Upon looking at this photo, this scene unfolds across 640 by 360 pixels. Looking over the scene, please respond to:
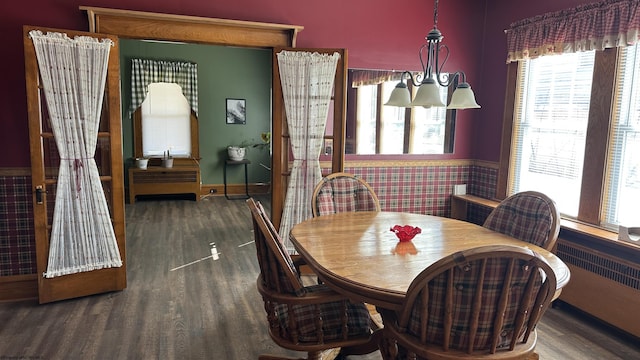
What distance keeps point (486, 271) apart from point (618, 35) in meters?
2.44

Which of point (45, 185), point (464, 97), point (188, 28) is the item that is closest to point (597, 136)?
point (464, 97)

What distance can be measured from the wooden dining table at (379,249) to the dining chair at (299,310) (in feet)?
0.41

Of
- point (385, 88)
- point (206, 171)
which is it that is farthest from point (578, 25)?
point (206, 171)

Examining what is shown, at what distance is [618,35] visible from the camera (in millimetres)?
2984

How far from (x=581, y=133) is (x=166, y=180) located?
5.79 m

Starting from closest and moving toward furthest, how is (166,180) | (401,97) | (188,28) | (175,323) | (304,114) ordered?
1. (401,97)
2. (175,323)
3. (188,28)
4. (304,114)
5. (166,180)

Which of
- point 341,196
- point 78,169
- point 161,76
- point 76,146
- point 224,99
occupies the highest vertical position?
point 161,76

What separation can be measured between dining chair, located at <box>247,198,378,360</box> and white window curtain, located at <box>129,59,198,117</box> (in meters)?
5.77

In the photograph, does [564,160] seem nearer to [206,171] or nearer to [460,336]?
[460,336]

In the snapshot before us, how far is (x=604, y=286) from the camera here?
9.93 ft

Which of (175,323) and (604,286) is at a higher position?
(604,286)

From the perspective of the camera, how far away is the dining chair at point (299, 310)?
75.4 inches

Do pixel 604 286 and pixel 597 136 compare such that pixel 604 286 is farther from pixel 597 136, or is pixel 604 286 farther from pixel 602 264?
pixel 597 136

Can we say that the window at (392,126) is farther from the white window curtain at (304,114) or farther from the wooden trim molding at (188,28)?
the wooden trim molding at (188,28)
